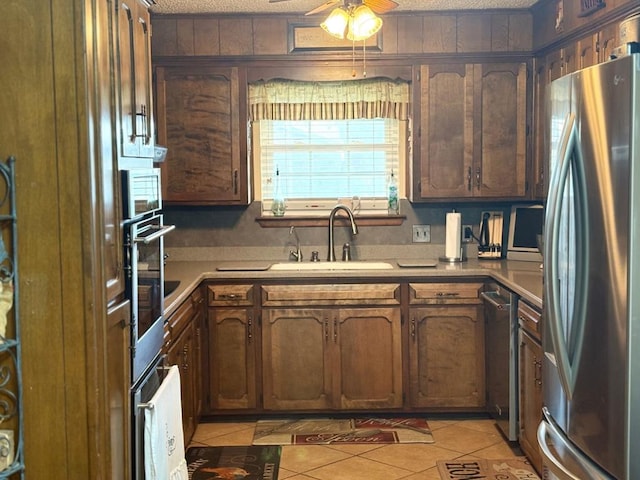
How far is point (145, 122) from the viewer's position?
288cm

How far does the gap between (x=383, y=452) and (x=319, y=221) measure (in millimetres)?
1616

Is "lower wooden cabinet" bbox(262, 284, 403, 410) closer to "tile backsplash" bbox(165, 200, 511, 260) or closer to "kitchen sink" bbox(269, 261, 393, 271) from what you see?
"kitchen sink" bbox(269, 261, 393, 271)

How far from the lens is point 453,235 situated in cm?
501

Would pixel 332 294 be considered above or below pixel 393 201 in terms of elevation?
below

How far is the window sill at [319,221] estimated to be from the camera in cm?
521

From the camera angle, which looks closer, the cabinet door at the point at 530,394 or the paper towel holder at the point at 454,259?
the cabinet door at the point at 530,394

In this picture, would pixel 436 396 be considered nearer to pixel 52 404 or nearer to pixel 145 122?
pixel 145 122

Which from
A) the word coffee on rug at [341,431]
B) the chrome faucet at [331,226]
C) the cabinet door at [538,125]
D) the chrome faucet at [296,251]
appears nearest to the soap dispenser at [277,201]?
the chrome faucet at [296,251]

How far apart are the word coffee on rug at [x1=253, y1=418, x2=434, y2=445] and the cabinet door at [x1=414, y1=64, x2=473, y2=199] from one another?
1.37 meters

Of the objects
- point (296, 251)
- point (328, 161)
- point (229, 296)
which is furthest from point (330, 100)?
point (229, 296)

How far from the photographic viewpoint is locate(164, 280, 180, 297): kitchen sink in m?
3.98

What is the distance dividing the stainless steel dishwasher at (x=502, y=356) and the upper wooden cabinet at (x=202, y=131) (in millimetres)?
1603

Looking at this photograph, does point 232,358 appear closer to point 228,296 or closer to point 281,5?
point 228,296

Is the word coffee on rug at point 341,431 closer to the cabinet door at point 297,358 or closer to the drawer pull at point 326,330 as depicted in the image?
the cabinet door at point 297,358
